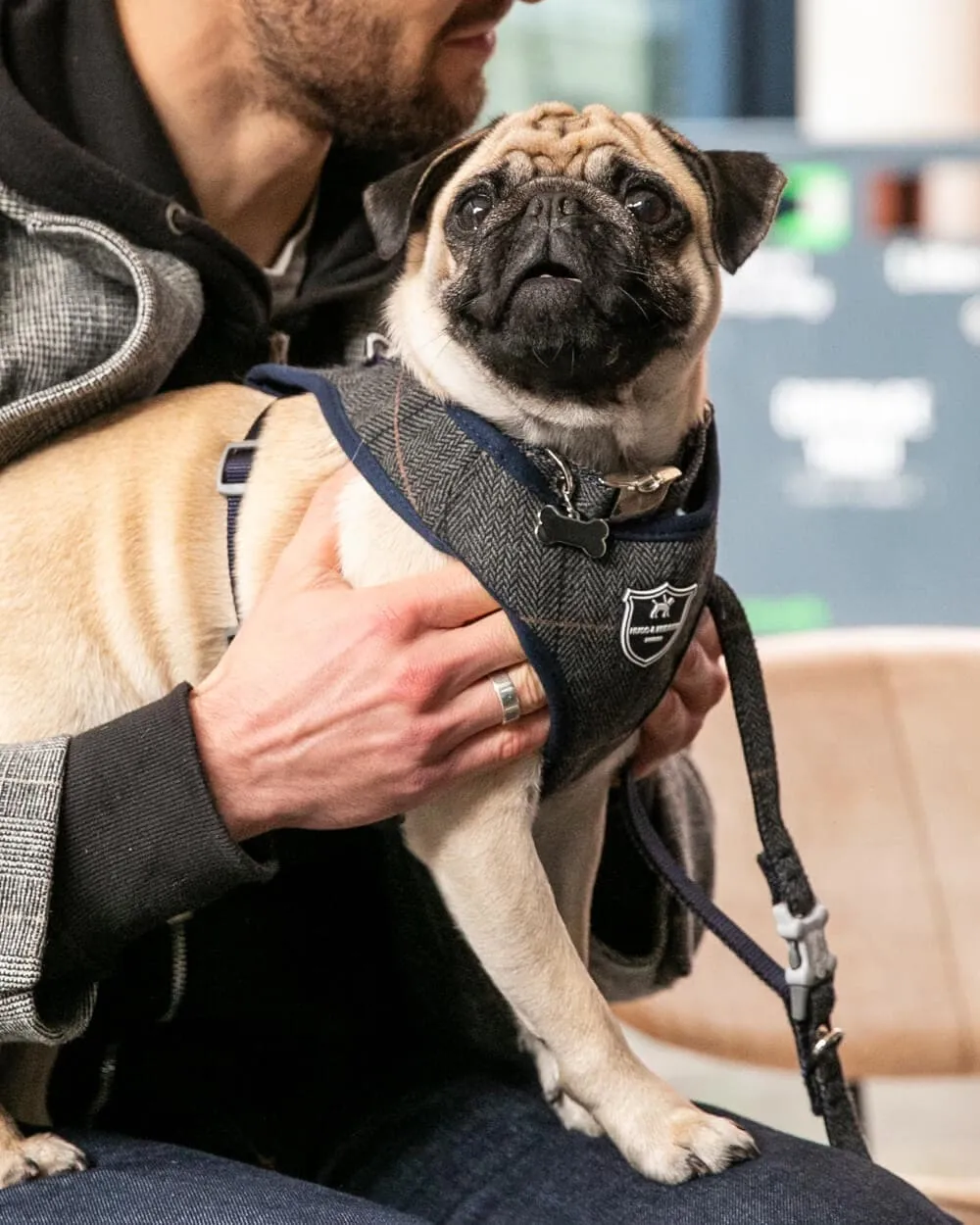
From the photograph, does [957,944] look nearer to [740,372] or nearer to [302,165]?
[302,165]

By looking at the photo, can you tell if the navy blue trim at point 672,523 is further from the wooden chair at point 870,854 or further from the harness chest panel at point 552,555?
the wooden chair at point 870,854

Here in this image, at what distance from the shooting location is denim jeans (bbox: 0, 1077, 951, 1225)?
958 mm

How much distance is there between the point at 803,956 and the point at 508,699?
282 millimetres

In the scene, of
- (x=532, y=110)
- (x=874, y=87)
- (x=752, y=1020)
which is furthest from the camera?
(x=874, y=87)

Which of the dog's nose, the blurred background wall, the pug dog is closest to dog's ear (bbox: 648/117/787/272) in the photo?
the pug dog

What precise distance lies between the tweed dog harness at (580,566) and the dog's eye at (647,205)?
15 cm

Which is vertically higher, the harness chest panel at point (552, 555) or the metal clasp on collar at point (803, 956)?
the harness chest panel at point (552, 555)

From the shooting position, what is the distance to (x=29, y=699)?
1108 mm

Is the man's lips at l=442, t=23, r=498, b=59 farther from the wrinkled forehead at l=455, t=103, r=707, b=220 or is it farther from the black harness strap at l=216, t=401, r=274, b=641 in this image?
the black harness strap at l=216, t=401, r=274, b=641

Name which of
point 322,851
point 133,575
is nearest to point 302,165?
point 133,575

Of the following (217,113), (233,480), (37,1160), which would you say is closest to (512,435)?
Result: (233,480)

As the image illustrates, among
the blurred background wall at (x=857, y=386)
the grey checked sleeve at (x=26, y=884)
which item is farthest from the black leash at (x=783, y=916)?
the blurred background wall at (x=857, y=386)

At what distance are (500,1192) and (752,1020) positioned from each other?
49cm

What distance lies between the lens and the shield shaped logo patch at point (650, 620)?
1.01 m
